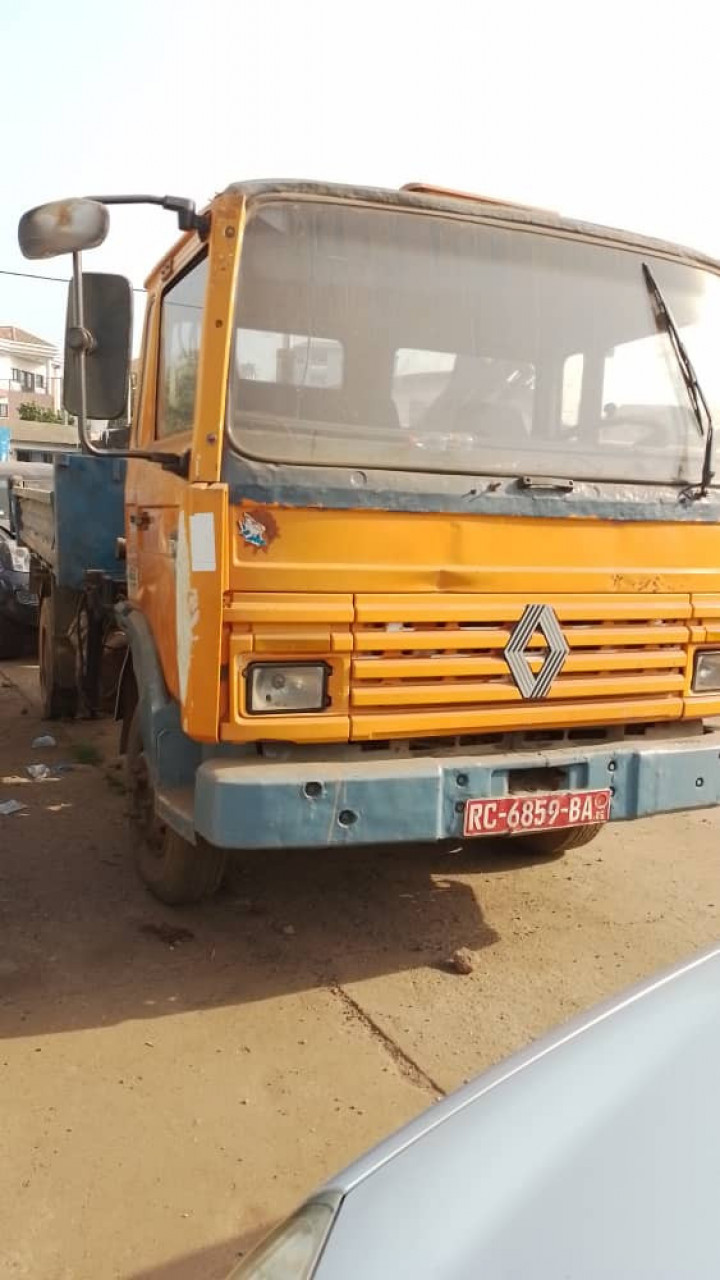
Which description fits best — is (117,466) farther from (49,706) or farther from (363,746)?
(363,746)

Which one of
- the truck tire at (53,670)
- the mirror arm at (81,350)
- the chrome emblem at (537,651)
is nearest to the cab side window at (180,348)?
the mirror arm at (81,350)

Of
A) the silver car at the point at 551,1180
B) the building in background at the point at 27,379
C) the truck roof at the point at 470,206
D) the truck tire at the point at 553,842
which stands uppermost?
the building in background at the point at 27,379

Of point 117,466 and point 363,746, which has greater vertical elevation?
point 117,466

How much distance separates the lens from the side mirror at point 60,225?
2.96 metres

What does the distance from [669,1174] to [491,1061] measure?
1780 millimetres

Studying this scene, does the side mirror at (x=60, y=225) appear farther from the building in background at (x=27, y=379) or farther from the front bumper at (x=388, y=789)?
the building in background at (x=27, y=379)

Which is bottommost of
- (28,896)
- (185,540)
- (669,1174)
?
(28,896)

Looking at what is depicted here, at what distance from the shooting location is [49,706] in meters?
7.01

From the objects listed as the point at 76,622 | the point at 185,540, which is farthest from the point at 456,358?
the point at 76,622

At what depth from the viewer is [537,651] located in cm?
334

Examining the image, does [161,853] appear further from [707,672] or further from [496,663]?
[707,672]

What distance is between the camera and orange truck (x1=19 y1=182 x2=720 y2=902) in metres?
3.00

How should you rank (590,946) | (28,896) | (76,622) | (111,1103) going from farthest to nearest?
1. (76,622)
2. (28,896)
3. (590,946)
4. (111,1103)

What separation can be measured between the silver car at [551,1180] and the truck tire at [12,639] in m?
8.56
